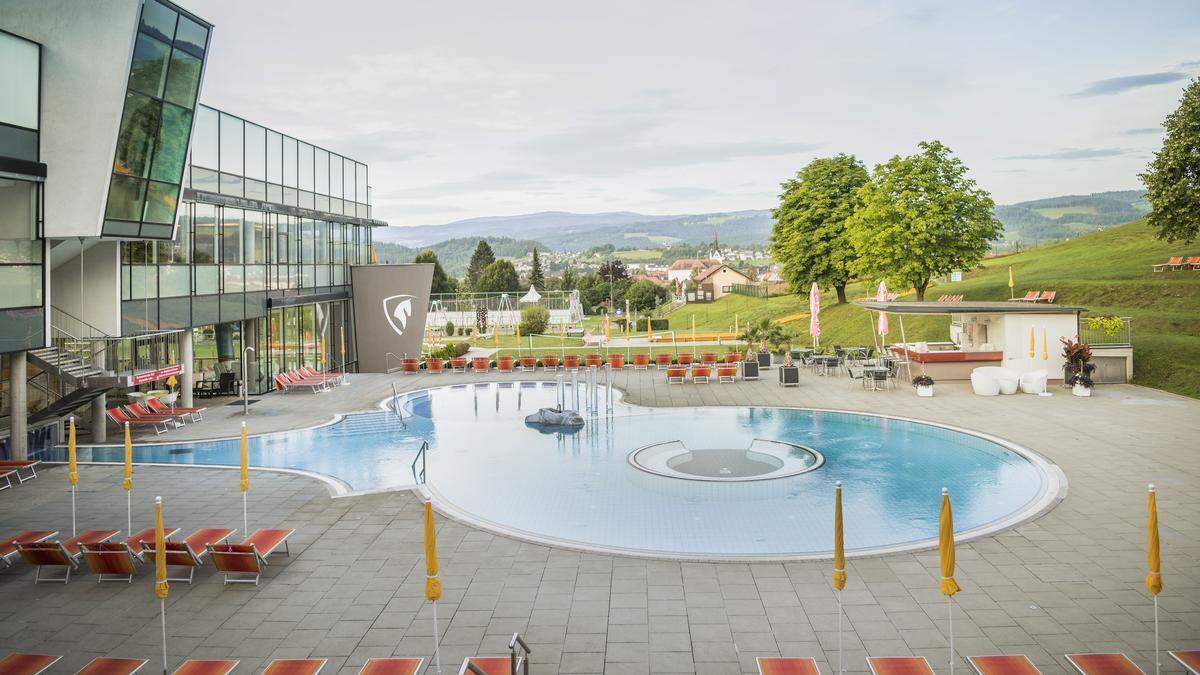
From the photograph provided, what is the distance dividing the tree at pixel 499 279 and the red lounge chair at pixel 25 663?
95113 mm

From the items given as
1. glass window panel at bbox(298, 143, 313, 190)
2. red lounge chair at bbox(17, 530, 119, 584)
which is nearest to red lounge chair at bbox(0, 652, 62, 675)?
red lounge chair at bbox(17, 530, 119, 584)

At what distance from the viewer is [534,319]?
→ 4116 cm

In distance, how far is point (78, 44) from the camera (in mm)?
15234

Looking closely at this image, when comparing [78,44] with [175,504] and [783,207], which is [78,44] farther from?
[783,207]

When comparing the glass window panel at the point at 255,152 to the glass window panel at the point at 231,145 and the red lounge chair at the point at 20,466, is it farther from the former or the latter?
the red lounge chair at the point at 20,466

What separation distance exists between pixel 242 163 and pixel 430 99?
4971 centimetres

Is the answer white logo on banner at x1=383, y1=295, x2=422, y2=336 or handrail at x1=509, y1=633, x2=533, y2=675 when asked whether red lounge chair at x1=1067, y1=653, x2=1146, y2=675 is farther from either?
white logo on banner at x1=383, y1=295, x2=422, y2=336

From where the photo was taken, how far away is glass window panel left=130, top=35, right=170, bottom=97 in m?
15.6

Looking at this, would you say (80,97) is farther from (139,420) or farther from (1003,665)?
(1003,665)

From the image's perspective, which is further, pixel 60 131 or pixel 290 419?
pixel 290 419

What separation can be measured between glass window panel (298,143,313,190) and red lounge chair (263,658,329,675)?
24.2m

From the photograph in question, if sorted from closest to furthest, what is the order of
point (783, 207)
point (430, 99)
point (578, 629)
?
point (578, 629) < point (783, 207) < point (430, 99)

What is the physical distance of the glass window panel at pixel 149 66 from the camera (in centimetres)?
1562

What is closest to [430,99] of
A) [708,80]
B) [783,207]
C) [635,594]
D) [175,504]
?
[708,80]
